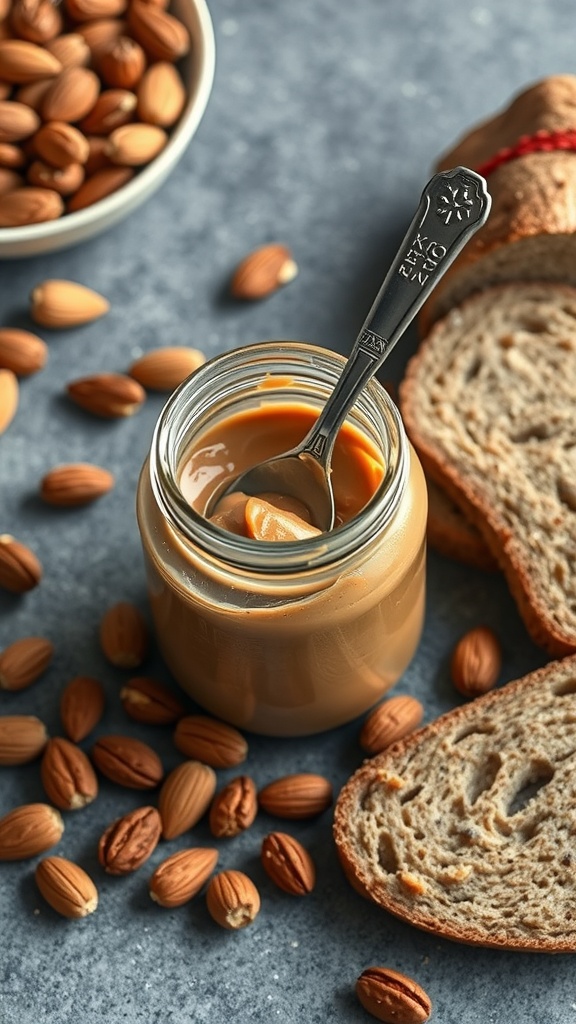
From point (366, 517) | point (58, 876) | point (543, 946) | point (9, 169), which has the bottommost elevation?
point (58, 876)

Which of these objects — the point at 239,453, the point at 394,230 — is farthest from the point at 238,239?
the point at 239,453

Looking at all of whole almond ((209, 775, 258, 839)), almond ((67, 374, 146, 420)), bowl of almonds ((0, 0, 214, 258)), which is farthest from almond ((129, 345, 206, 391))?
whole almond ((209, 775, 258, 839))

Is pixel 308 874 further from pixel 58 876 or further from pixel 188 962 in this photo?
pixel 58 876

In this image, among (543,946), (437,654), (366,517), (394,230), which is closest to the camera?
(366,517)

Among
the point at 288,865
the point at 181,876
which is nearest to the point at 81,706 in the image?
the point at 181,876

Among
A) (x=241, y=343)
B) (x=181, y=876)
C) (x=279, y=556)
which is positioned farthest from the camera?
(x=241, y=343)

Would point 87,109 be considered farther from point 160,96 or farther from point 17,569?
point 17,569

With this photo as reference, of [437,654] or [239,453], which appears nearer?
[239,453]

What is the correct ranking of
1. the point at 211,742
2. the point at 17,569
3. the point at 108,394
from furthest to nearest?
the point at 108,394, the point at 17,569, the point at 211,742
